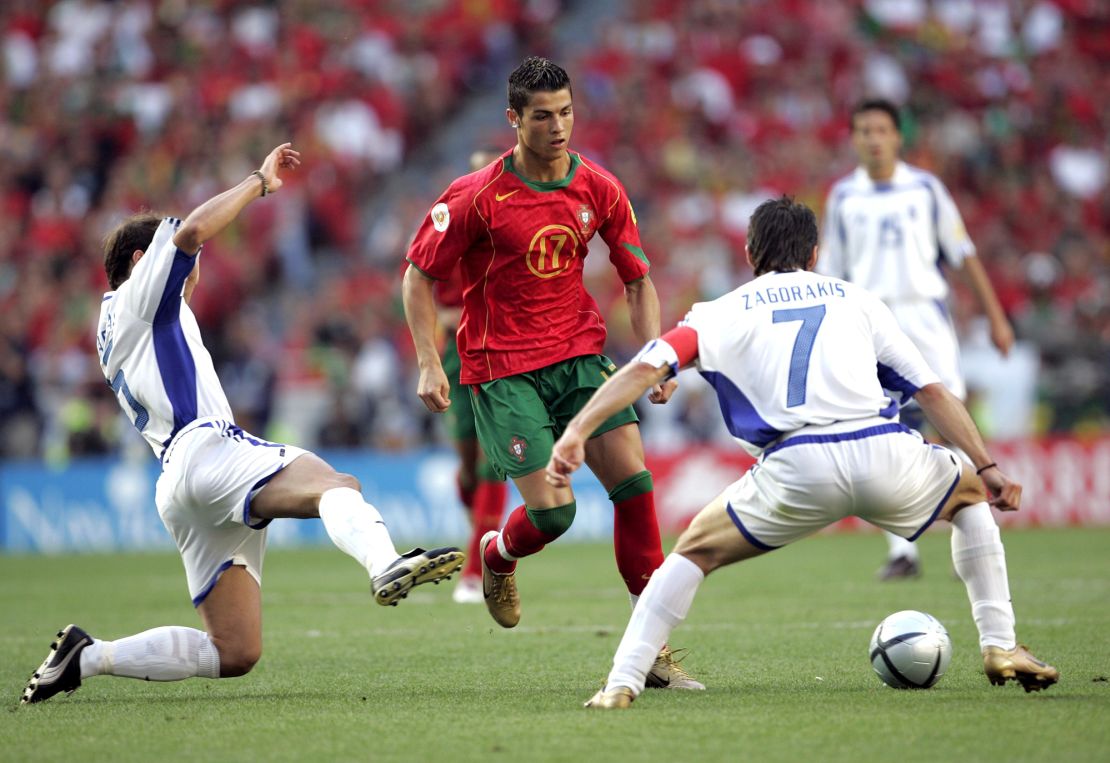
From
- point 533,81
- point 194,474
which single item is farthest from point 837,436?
point 194,474

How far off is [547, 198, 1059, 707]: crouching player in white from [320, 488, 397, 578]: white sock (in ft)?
2.66

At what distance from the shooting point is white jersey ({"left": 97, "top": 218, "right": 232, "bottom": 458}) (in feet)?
20.4

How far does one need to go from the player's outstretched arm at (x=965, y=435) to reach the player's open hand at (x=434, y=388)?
7.12 ft

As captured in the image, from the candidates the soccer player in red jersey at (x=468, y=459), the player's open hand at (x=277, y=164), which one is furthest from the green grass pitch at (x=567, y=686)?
the player's open hand at (x=277, y=164)

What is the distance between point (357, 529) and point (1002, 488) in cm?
238

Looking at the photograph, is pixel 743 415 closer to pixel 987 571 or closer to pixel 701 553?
pixel 701 553

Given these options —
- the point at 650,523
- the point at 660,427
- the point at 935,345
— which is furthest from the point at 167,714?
the point at 660,427

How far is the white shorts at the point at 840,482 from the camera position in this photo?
18.1 ft

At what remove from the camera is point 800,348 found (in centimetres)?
555

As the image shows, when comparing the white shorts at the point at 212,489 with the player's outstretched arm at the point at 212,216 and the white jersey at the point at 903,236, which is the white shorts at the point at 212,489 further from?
the white jersey at the point at 903,236

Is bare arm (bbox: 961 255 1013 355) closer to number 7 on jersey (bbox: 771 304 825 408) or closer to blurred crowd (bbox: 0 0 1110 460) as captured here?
number 7 on jersey (bbox: 771 304 825 408)

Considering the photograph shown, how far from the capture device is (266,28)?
24.5 metres

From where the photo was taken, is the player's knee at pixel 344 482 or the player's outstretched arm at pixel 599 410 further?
the player's knee at pixel 344 482

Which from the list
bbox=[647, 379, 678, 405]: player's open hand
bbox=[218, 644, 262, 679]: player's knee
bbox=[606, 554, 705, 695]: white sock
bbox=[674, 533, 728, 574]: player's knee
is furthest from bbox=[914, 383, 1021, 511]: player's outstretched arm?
bbox=[218, 644, 262, 679]: player's knee
